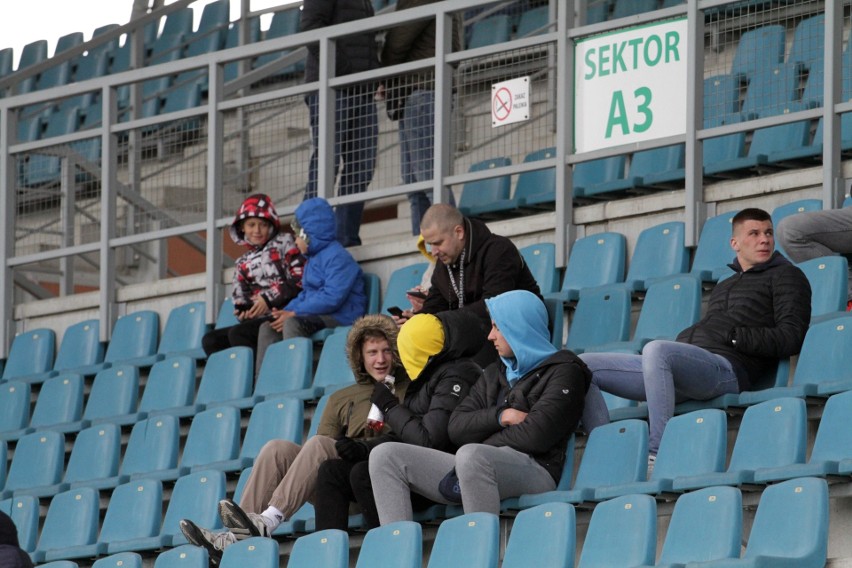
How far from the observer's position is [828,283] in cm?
660

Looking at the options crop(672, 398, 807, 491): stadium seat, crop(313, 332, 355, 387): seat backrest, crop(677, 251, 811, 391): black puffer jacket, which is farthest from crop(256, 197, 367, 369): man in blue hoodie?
crop(672, 398, 807, 491): stadium seat

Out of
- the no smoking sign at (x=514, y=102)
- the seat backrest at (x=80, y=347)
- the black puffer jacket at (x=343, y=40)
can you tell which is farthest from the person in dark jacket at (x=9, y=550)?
the black puffer jacket at (x=343, y=40)

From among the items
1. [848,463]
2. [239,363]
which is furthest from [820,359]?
[239,363]

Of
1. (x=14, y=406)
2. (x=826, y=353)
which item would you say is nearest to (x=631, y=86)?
(x=826, y=353)

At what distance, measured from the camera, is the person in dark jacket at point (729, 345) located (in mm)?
6043

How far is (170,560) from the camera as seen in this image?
6.64 metres

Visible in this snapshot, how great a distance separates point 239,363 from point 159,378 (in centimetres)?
54

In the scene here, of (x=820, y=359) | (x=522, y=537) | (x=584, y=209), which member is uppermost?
(x=584, y=209)

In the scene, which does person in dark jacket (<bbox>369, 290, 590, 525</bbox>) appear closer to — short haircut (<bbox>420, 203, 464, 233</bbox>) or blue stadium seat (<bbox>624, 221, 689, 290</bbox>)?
short haircut (<bbox>420, 203, 464, 233</bbox>)

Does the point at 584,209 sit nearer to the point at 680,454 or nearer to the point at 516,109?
the point at 516,109

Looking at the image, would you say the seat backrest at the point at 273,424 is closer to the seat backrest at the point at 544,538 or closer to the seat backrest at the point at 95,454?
the seat backrest at the point at 95,454

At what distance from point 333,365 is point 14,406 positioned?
86.8 inches

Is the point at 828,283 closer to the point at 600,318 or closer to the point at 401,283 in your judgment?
the point at 600,318

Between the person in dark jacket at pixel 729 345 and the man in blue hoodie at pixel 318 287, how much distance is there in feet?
7.27
